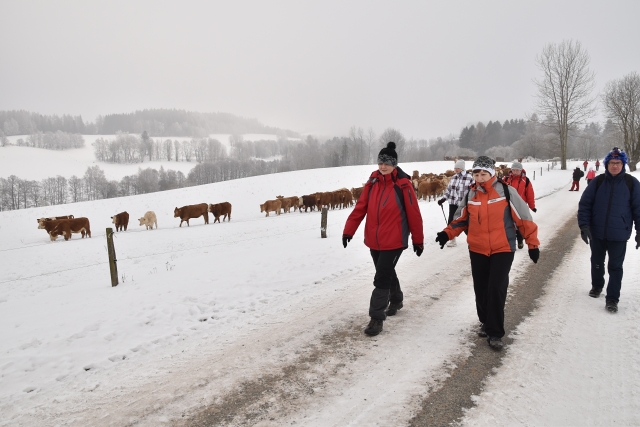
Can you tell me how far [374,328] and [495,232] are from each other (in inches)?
70.6

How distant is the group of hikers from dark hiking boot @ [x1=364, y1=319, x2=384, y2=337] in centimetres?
1

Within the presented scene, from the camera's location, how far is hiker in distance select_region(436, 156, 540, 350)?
3854 millimetres

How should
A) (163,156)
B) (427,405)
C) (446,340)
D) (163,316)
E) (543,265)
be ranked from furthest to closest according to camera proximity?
(163,156), (543,265), (163,316), (446,340), (427,405)

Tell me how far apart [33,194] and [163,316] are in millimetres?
76600

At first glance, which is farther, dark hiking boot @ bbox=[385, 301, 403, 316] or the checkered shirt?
the checkered shirt

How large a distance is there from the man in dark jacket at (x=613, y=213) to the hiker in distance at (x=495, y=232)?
6.42 ft

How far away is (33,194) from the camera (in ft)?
208

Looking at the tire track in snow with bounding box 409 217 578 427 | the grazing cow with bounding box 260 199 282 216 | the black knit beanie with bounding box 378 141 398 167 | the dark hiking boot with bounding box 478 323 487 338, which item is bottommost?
the tire track in snow with bounding box 409 217 578 427

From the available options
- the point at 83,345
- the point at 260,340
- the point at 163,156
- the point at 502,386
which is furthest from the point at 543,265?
the point at 163,156

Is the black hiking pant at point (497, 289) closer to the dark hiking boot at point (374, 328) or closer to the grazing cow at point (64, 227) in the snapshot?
the dark hiking boot at point (374, 328)

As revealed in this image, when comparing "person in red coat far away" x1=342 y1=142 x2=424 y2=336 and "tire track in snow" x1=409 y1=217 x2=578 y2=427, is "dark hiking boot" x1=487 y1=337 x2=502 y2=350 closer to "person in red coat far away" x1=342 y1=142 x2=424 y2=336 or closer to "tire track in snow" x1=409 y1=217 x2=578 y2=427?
"tire track in snow" x1=409 y1=217 x2=578 y2=427

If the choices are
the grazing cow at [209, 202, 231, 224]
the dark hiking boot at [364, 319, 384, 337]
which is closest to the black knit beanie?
the dark hiking boot at [364, 319, 384, 337]

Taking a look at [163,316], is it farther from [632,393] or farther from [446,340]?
[632,393]

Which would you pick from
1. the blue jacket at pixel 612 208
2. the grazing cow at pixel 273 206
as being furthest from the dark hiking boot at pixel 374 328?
the grazing cow at pixel 273 206
